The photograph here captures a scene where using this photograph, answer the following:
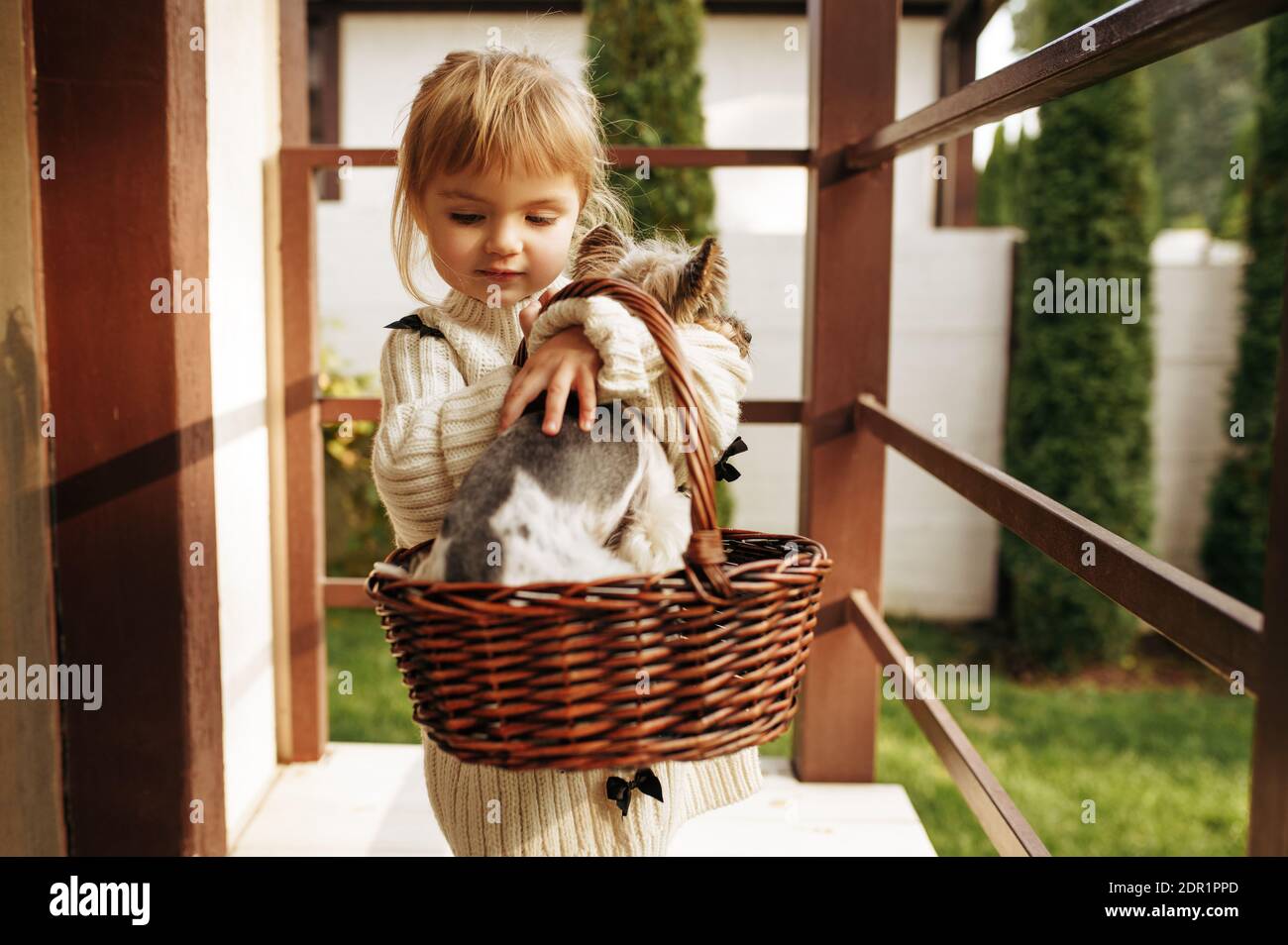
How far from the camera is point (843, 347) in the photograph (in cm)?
226

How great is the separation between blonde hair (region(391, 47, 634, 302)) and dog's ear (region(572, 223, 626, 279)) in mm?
85

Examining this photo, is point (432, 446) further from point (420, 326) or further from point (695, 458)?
point (695, 458)

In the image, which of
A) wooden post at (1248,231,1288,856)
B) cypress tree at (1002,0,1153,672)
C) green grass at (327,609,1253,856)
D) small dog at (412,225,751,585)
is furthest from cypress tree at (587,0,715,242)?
wooden post at (1248,231,1288,856)

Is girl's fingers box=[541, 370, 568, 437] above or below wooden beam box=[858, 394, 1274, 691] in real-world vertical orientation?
above

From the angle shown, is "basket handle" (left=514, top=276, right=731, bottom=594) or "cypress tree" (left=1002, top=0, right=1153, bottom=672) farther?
"cypress tree" (left=1002, top=0, right=1153, bottom=672)

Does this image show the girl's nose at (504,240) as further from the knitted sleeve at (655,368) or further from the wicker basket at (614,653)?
the wicker basket at (614,653)

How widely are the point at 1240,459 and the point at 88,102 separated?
469 centimetres

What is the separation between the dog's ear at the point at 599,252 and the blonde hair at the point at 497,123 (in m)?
0.08

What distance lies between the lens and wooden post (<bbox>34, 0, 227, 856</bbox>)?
1.68m

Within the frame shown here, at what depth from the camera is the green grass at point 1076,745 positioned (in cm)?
326

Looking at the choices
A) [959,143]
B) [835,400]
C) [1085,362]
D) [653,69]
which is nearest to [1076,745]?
[1085,362]

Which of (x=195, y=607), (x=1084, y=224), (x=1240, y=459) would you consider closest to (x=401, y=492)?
(x=195, y=607)

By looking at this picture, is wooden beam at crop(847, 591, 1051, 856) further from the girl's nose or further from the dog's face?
the girl's nose
